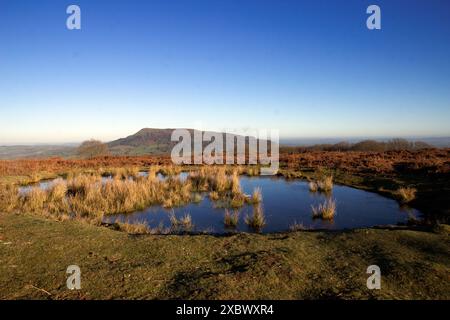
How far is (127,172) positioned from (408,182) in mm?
17914

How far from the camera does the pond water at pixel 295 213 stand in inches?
396

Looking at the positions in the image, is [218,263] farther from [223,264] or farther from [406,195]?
[406,195]

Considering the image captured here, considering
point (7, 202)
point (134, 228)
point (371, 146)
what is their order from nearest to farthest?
point (134, 228) → point (7, 202) → point (371, 146)

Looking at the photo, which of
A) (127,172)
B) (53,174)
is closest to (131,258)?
(127,172)

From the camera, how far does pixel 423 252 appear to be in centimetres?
638

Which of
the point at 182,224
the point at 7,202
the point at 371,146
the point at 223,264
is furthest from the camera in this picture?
the point at 371,146

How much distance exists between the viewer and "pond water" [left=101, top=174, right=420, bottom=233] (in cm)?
1005

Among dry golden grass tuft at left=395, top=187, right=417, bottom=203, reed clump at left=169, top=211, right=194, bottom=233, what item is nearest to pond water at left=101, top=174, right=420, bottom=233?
reed clump at left=169, top=211, right=194, bottom=233

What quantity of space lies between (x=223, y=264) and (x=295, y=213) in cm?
628

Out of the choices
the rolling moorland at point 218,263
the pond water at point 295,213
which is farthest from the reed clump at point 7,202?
the pond water at point 295,213

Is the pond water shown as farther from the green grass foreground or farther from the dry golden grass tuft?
the green grass foreground

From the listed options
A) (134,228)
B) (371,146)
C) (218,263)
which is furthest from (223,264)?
(371,146)

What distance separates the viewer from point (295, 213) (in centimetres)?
1145

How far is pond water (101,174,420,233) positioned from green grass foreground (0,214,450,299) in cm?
240
